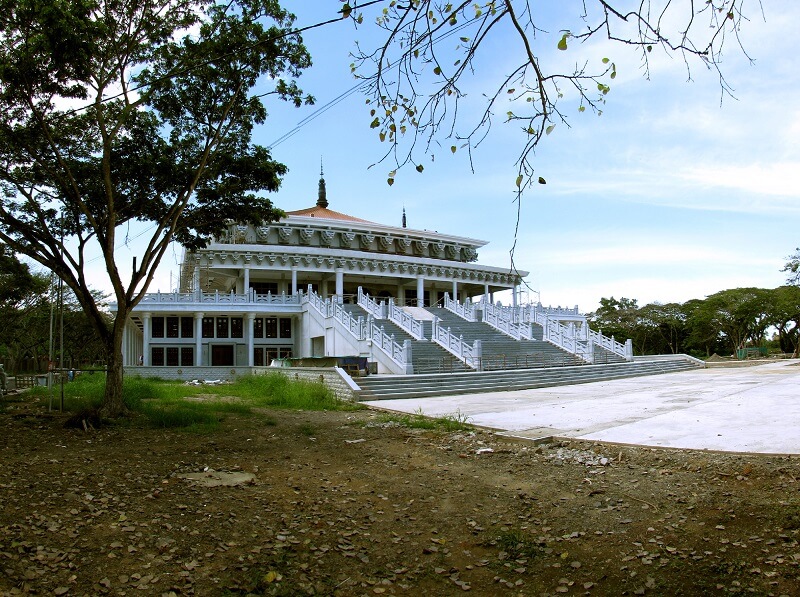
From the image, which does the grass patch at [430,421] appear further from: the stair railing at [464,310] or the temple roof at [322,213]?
the temple roof at [322,213]

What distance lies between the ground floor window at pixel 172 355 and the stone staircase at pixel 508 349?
15114 mm

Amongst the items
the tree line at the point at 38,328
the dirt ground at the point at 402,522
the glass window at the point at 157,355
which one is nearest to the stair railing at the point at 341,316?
the glass window at the point at 157,355

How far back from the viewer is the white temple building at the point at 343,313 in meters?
26.2

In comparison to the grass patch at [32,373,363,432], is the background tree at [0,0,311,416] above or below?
above

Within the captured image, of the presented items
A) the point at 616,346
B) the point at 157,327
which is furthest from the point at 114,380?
the point at 616,346

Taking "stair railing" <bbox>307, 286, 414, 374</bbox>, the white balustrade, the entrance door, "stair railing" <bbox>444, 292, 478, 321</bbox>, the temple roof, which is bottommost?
the entrance door

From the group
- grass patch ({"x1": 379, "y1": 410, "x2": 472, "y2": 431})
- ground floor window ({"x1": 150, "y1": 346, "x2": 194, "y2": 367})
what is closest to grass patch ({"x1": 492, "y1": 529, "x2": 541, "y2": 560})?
grass patch ({"x1": 379, "y1": 410, "x2": 472, "y2": 431})

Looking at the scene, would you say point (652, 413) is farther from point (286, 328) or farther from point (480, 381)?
point (286, 328)

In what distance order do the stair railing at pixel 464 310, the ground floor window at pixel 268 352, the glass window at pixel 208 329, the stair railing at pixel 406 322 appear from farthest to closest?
the ground floor window at pixel 268 352 < the glass window at pixel 208 329 < the stair railing at pixel 464 310 < the stair railing at pixel 406 322

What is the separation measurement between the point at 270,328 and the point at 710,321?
120 feet

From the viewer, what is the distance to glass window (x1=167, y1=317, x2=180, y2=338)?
35031 mm

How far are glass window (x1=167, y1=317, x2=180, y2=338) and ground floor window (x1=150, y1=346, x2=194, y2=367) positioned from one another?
2.49 ft

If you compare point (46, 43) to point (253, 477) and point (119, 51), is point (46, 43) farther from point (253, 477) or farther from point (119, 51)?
point (253, 477)

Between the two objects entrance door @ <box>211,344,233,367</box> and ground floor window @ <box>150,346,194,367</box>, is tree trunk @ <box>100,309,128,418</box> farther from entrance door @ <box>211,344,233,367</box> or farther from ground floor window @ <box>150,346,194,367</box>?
entrance door @ <box>211,344,233,367</box>
